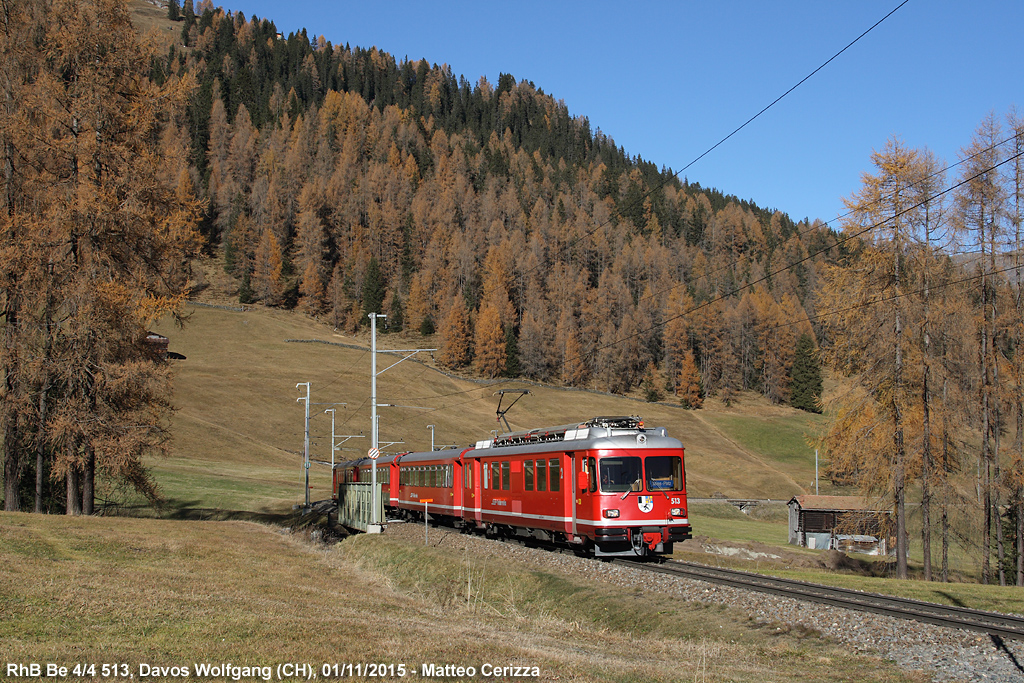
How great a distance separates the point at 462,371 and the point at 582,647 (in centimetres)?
11217

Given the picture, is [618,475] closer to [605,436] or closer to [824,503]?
[605,436]

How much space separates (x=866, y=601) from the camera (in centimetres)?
1529

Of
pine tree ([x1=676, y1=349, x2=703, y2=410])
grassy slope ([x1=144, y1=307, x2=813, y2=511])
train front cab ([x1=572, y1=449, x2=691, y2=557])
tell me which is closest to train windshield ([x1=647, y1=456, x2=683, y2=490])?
train front cab ([x1=572, y1=449, x2=691, y2=557])

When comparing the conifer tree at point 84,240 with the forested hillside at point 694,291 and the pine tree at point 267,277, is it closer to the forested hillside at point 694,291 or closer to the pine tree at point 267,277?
the forested hillside at point 694,291

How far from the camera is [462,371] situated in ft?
404

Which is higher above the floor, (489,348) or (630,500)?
(489,348)

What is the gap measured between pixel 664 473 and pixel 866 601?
19.2ft

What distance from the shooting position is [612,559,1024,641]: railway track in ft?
41.3

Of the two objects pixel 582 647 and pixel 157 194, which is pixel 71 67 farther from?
pixel 582 647

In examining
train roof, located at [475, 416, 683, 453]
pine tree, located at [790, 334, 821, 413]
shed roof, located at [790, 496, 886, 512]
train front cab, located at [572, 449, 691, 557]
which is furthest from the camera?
pine tree, located at [790, 334, 821, 413]

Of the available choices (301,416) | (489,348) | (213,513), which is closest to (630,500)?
(213,513)

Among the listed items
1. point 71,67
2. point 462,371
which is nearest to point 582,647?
point 71,67

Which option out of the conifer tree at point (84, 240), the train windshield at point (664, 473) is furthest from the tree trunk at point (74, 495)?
the train windshield at point (664, 473)

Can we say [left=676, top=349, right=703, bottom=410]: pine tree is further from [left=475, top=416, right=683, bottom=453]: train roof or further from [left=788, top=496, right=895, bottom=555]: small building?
[left=475, top=416, right=683, bottom=453]: train roof
